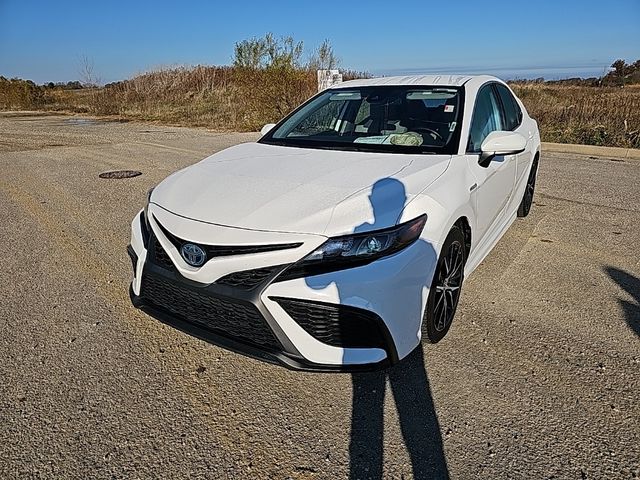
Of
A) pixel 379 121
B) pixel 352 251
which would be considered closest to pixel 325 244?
pixel 352 251

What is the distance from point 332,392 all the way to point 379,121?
6.81ft

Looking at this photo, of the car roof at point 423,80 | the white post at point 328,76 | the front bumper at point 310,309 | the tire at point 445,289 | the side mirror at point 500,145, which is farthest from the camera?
the white post at point 328,76

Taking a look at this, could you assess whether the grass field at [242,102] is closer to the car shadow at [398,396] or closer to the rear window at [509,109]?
the rear window at [509,109]

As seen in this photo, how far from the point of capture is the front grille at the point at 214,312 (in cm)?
211

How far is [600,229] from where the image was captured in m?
4.75

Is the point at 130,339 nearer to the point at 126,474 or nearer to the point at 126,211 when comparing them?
the point at 126,474

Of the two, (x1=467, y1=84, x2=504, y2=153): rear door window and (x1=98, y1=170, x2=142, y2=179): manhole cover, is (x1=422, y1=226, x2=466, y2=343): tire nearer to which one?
(x1=467, y1=84, x2=504, y2=153): rear door window

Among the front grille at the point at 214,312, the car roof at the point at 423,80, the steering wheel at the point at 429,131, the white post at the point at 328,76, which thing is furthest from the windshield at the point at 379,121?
the white post at the point at 328,76

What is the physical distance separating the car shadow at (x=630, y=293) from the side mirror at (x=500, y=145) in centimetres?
133

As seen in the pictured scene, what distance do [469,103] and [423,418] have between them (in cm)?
224

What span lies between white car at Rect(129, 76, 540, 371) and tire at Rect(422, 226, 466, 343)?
1cm

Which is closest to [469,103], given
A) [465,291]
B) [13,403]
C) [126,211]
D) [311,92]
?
[465,291]

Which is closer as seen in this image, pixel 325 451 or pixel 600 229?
pixel 325 451

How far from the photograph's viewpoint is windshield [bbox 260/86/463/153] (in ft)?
10.3
